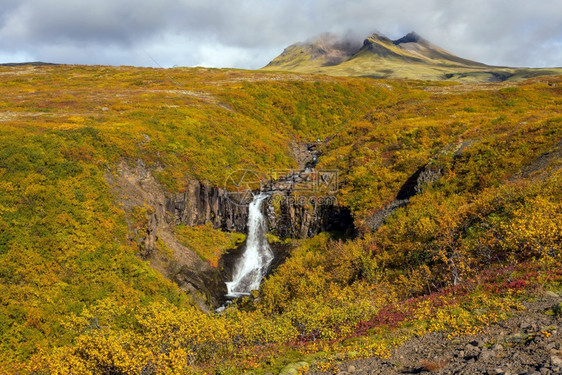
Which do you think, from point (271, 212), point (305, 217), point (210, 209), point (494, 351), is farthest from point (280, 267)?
point (494, 351)

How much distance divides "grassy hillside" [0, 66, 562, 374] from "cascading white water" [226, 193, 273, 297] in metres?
4.52

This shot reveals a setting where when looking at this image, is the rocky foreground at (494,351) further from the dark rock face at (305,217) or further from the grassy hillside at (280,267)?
the dark rock face at (305,217)

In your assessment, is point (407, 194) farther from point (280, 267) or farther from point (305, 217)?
point (280, 267)

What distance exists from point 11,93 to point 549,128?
106 metres

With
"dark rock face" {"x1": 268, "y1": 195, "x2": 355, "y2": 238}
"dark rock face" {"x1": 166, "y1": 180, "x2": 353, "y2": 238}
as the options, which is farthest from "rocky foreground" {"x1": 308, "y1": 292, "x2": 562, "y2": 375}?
"dark rock face" {"x1": 268, "y1": 195, "x2": 355, "y2": 238}

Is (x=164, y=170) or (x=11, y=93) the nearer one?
(x=164, y=170)

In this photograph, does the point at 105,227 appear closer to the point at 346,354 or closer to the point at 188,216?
the point at 188,216

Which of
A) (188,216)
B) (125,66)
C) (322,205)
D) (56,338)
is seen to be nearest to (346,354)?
(56,338)

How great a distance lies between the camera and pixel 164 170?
4797cm

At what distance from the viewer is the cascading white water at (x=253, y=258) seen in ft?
136

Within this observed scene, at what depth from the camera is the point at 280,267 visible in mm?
39031

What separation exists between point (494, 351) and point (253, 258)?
3679 centimetres

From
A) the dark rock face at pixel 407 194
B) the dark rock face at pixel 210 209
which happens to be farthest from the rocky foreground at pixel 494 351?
the dark rock face at pixel 210 209

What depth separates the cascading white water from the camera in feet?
136
